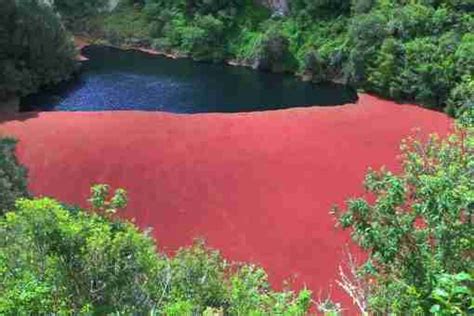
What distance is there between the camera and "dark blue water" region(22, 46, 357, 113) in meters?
29.7

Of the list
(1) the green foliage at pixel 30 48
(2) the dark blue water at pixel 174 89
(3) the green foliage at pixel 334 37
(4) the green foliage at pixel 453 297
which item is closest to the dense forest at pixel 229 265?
(4) the green foliage at pixel 453 297

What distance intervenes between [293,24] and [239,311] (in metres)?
30.4

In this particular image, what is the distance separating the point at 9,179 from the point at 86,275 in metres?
8.80

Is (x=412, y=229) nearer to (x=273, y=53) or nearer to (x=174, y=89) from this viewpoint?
(x=174, y=89)

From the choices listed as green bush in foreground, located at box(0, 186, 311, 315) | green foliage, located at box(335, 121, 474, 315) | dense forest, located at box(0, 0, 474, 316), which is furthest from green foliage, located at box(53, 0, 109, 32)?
green foliage, located at box(335, 121, 474, 315)

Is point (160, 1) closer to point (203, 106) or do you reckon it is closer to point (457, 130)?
point (203, 106)

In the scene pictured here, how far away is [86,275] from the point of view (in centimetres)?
701

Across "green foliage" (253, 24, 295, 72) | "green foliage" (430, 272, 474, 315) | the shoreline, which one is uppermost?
"green foliage" (430, 272, 474, 315)

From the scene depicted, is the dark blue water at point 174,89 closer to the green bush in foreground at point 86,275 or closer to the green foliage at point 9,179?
the green foliage at point 9,179

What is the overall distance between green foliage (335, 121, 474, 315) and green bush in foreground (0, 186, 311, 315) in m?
0.91

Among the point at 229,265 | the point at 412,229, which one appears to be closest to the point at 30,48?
the point at 229,265

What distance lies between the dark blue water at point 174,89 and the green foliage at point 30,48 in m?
0.74

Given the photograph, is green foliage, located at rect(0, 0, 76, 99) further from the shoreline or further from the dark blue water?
the shoreline

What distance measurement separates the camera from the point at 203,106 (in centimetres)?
2956
